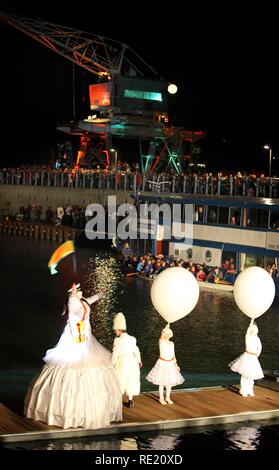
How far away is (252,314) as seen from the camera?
67.5 ft

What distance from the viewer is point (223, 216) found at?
4500 cm

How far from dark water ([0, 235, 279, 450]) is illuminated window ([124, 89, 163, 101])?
35711mm

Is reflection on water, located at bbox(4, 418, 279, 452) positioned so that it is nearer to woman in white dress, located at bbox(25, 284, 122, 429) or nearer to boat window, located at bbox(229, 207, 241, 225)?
woman in white dress, located at bbox(25, 284, 122, 429)

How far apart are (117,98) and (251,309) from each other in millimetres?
65117

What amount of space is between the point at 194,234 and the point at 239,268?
4160 millimetres

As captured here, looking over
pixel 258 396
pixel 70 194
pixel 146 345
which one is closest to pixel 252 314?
pixel 258 396

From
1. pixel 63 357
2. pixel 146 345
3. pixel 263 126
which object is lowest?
pixel 146 345

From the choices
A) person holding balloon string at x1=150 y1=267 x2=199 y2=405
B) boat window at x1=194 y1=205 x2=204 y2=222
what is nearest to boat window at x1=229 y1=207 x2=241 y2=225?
boat window at x1=194 y1=205 x2=204 y2=222

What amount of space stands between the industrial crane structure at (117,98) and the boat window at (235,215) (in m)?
36.2

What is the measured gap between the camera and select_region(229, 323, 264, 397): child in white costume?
20.0 m

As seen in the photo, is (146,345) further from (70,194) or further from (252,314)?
(70,194)

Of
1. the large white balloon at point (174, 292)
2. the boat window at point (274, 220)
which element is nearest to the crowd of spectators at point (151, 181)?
the boat window at point (274, 220)
